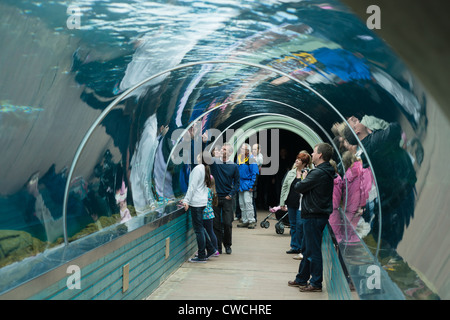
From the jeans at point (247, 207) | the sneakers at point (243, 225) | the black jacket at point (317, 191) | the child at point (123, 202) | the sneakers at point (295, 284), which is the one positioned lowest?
the sneakers at point (243, 225)

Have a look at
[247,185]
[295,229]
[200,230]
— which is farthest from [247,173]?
[200,230]

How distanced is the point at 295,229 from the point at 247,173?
A: 13.2 ft

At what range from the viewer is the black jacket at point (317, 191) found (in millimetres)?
6262

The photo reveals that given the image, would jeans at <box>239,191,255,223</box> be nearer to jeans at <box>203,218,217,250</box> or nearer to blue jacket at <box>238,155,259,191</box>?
blue jacket at <box>238,155,259,191</box>

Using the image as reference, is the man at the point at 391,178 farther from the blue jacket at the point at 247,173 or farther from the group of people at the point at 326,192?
the blue jacket at the point at 247,173

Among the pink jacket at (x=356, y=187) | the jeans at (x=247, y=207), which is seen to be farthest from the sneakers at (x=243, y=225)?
the pink jacket at (x=356, y=187)

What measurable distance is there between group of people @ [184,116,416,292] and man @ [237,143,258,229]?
10.8ft

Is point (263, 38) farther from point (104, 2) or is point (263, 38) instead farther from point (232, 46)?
point (104, 2)

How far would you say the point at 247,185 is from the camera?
1390cm

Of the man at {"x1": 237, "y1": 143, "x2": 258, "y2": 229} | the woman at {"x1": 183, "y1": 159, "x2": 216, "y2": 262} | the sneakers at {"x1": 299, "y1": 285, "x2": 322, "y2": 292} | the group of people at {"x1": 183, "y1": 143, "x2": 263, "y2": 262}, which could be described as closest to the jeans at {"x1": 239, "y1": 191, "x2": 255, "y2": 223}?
the man at {"x1": 237, "y1": 143, "x2": 258, "y2": 229}

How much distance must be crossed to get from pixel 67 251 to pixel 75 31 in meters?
2.12

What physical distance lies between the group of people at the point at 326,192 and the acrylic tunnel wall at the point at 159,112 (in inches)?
2.0

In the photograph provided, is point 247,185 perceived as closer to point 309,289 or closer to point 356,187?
point 356,187

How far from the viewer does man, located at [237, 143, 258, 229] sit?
1395 centimetres
